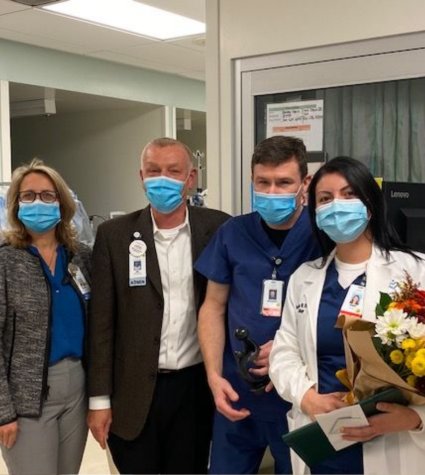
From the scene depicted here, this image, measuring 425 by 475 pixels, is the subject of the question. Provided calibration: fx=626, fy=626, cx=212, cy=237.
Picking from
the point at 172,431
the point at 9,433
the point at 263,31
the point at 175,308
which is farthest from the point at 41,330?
the point at 263,31

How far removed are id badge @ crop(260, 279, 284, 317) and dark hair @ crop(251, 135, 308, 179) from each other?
33 centimetres

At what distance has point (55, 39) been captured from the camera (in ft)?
16.4

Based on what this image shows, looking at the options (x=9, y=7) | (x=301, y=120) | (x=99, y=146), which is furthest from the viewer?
(x=99, y=146)

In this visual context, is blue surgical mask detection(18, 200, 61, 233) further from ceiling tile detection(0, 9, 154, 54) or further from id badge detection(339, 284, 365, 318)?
ceiling tile detection(0, 9, 154, 54)

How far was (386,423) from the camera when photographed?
4.96 feet

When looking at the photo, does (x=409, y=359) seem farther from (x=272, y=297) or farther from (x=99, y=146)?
(x=99, y=146)

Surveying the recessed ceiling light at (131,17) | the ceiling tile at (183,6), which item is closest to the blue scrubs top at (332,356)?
the ceiling tile at (183,6)

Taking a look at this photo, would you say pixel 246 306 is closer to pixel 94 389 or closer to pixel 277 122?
pixel 94 389

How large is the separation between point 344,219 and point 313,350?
1.16 ft

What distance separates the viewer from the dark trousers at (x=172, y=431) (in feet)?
6.77

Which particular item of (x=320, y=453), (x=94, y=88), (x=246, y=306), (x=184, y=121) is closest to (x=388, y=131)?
(x=246, y=306)

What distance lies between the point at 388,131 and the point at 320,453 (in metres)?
1.41

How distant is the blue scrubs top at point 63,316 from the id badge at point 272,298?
62 cm

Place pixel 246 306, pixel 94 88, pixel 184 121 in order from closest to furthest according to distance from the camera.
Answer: pixel 246 306
pixel 94 88
pixel 184 121
